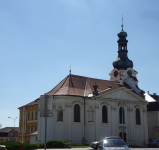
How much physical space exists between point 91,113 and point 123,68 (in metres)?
16.6

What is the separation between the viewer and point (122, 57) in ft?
185

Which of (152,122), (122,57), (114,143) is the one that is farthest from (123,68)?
(114,143)

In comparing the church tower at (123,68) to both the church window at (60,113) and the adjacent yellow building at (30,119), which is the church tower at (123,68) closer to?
the church window at (60,113)

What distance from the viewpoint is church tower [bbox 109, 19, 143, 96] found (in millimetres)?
54966

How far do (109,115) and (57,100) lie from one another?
9.29 meters

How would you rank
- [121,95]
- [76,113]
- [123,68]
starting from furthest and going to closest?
[123,68] < [121,95] < [76,113]

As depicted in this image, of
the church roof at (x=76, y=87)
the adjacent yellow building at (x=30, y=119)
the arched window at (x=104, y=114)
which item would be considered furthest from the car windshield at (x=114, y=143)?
the adjacent yellow building at (x=30, y=119)

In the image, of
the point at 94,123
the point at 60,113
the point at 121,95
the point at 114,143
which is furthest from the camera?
the point at 121,95

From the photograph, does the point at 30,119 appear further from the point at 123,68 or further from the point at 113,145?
the point at 113,145

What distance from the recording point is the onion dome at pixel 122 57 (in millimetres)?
55875

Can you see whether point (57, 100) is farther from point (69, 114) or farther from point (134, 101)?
point (134, 101)

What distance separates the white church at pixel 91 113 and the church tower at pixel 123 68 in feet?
14.4

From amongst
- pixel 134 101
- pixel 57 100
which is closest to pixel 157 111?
pixel 134 101

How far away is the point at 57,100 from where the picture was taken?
4206cm
